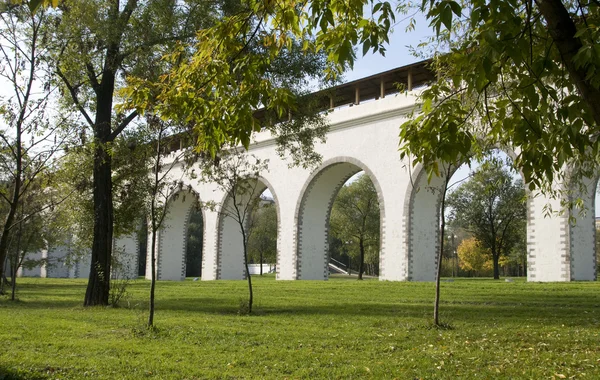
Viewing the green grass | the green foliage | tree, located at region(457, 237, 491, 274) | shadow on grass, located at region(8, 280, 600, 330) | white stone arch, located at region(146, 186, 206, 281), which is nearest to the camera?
the green foliage

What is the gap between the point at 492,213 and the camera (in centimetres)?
3238

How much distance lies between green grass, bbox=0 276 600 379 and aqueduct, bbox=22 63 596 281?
4872 mm

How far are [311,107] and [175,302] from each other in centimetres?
535

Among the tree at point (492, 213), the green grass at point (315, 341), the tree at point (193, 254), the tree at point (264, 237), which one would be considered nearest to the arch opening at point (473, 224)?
the tree at point (492, 213)

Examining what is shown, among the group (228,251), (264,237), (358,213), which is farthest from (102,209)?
(264,237)

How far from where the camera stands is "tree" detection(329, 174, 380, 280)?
3172 centimetres

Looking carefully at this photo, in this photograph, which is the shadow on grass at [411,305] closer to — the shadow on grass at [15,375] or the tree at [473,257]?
the shadow on grass at [15,375]

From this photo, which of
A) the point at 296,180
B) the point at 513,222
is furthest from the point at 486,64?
the point at 513,222

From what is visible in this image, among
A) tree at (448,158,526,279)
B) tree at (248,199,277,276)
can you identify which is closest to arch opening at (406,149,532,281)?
tree at (448,158,526,279)

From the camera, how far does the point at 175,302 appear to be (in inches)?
517

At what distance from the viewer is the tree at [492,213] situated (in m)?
31.3

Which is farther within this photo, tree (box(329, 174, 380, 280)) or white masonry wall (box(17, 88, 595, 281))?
tree (box(329, 174, 380, 280))

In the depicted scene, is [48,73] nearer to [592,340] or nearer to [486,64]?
[486,64]

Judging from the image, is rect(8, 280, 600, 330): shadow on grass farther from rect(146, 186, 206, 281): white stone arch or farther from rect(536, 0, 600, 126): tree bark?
rect(146, 186, 206, 281): white stone arch
